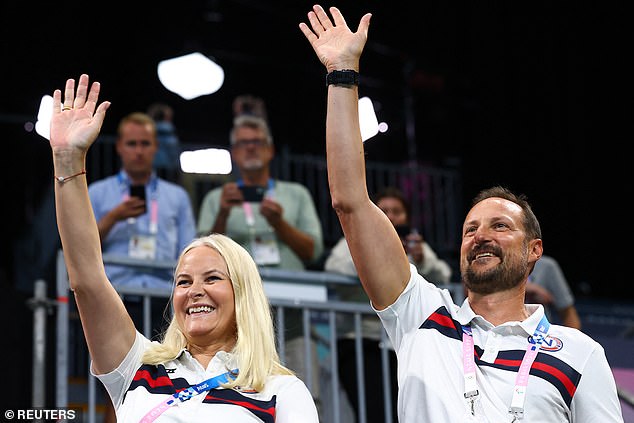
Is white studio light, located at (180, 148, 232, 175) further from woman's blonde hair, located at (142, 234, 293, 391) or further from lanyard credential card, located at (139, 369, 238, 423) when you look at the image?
lanyard credential card, located at (139, 369, 238, 423)

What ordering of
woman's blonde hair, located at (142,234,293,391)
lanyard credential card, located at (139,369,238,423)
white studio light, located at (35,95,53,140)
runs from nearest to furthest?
1. lanyard credential card, located at (139,369,238,423)
2. woman's blonde hair, located at (142,234,293,391)
3. white studio light, located at (35,95,53,140)

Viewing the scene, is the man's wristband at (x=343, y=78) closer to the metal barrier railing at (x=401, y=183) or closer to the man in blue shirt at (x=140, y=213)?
the man in blue shirt at (x=140, y=213)

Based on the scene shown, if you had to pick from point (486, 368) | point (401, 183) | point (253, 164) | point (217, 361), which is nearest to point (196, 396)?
point (217, 361)

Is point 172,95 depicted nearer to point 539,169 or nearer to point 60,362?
point 539,169

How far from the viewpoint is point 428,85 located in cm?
837

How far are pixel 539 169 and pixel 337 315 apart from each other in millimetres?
3846

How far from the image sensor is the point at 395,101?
827cm

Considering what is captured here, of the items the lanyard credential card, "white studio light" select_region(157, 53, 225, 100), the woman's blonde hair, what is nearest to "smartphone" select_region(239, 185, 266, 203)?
the woman's blonde hair

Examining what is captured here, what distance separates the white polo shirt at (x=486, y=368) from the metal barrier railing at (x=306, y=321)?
1.27 meters

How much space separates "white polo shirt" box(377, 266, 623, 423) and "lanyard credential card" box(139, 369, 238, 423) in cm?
48

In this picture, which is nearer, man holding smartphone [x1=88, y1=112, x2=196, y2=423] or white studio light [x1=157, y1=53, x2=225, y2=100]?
man holding smartphone [x1=88, y1=112, x2=196, y2=423]

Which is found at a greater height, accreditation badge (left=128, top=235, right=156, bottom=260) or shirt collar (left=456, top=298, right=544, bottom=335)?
accreditation badge (left=128, top=235, right=156, bottom=260)

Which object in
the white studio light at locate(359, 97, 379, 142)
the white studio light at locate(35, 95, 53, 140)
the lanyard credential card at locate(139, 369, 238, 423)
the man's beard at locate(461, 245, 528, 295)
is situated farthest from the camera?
the white studio light at locate(359, 97, 379, 142)

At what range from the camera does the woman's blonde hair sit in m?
2.71
